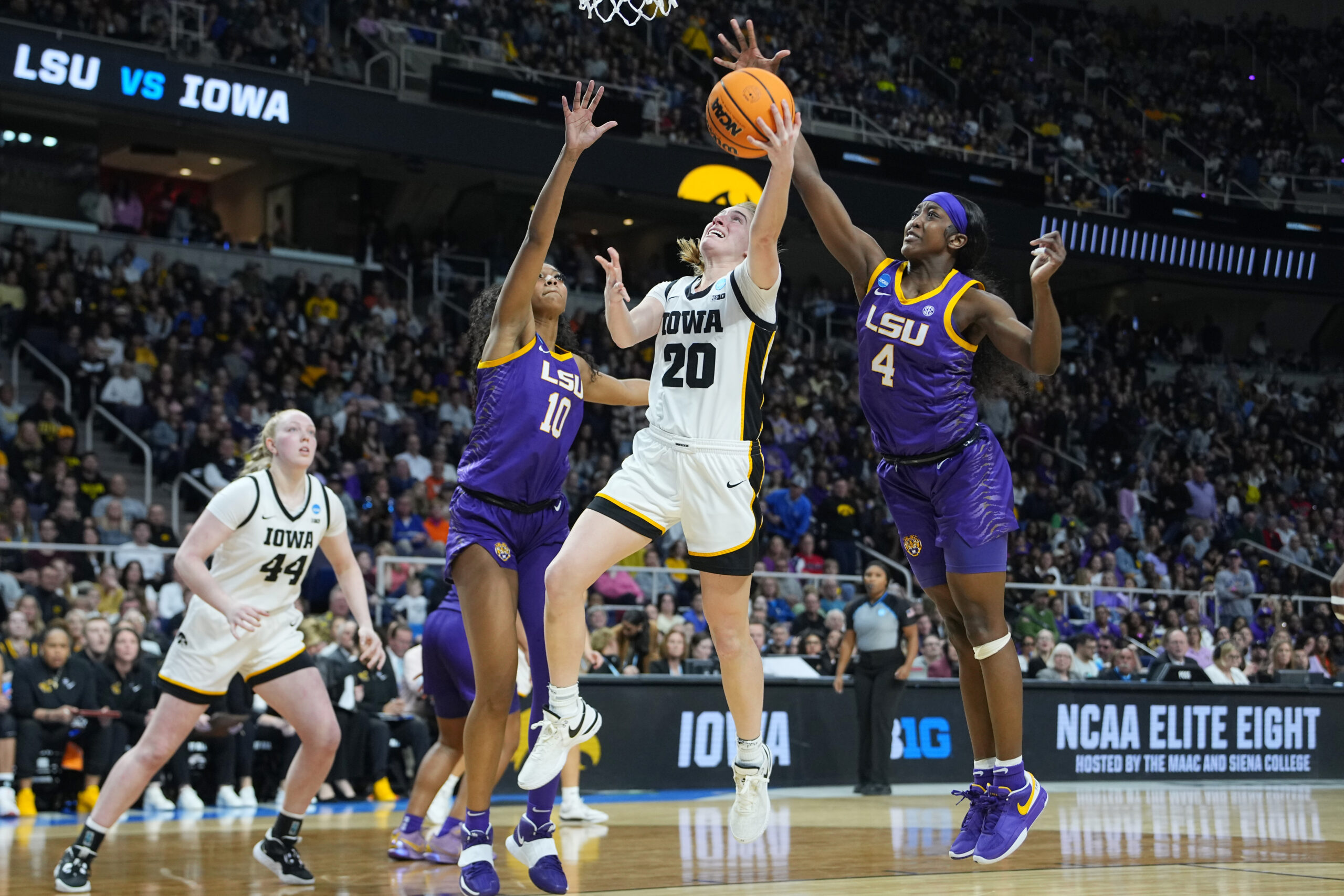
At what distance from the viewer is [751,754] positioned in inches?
229

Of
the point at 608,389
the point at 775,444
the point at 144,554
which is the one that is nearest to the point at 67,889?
the point at 608,389

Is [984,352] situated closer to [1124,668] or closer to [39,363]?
[1124,668]

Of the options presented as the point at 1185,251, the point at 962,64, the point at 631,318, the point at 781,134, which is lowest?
the point at 631,318

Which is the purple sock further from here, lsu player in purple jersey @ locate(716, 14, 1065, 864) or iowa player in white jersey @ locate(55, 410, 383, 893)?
lsu player in purple jersey @ locate(716, 14, 1065, 864)

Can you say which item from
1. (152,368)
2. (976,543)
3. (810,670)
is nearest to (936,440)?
(976,543)

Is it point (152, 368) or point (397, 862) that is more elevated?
point (152, 368)

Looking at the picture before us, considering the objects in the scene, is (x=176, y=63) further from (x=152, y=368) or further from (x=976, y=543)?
(x=976, y=543)

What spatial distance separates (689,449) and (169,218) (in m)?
19.1

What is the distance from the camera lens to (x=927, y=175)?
23406 mm

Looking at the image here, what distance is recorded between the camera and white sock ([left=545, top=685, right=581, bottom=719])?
5.64 m

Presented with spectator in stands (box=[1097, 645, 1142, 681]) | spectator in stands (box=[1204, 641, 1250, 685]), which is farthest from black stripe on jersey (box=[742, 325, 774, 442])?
spectator in stands (box=[1204, 641, 1250, 685])

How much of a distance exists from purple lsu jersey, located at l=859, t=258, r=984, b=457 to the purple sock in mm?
2266

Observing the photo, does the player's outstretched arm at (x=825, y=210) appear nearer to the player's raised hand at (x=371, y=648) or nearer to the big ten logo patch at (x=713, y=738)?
the player's raised hand at (x=371, y=648)

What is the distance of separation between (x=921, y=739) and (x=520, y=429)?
857 cm
